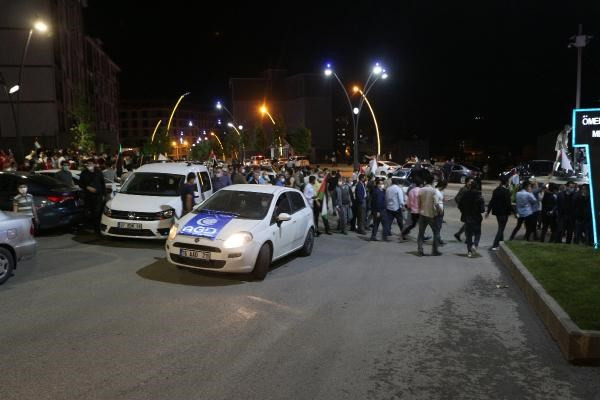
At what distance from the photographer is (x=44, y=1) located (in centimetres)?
4375

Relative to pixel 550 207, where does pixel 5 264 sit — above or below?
below

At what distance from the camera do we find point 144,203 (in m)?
12.0

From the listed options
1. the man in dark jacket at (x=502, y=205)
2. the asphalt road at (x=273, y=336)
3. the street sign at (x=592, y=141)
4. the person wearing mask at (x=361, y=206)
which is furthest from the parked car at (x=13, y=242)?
the street sign at (x=592, y=141)

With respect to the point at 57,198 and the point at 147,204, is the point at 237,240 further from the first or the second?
the point at 57,198

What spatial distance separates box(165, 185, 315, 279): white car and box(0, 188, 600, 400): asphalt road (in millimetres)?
394

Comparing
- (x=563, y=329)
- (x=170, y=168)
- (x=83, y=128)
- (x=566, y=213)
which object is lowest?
(x=563, y=329)

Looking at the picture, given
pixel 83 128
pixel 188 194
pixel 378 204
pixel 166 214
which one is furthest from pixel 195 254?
pixel 83 128

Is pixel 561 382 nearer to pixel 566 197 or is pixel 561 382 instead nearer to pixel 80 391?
pixel 80 391

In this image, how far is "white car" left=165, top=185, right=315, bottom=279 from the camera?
28.7ft

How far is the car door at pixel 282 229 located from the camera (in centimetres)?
980

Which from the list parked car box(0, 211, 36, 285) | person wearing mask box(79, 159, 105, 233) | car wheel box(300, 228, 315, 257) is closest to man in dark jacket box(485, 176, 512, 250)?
car wheel box(300, 228, 315, 257)

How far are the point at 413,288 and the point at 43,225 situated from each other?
913 cm

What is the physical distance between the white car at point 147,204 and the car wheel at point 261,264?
333 centimetres

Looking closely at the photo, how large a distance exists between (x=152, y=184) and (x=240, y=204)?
3795 mm
